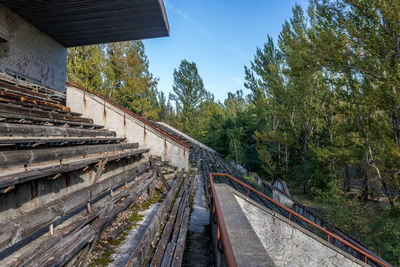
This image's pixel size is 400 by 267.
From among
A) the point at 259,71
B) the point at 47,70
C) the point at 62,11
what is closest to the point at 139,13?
the point at 62,11

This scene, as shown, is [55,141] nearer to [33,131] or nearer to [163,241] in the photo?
[33,131]

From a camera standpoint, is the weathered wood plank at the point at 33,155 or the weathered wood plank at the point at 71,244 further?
the weathered wood plank at the point at 33,155

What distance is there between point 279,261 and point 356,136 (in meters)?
12.4

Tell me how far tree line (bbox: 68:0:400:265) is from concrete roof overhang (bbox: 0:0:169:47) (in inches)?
265

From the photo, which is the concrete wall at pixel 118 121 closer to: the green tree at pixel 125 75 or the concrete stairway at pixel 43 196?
the concrete stairway at pixel 43 196

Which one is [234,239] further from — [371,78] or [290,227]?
[371,78]

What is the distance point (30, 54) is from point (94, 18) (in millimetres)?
3401

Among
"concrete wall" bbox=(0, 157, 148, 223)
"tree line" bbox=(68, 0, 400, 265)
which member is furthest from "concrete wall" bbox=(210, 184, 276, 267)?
"tree line" bbox=(68, 0, 400, 265)

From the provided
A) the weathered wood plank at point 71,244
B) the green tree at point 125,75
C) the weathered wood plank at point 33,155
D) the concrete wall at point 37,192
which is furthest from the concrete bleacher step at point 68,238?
the green tree at point 125,75

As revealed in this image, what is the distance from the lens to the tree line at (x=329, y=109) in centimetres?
984

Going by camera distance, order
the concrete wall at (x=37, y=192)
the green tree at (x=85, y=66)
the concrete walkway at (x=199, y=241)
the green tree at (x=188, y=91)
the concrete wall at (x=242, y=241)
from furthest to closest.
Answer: the green tree at (x=188, y=91) → the green tree at (x=85, y=66) → the concrete walkway at (x=199, y=241) → the concrete wall at (x=37, y=192) → the concrete wall at (x=242, y=241)

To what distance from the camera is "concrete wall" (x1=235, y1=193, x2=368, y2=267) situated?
507 cm

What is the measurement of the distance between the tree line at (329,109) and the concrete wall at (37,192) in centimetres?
1076

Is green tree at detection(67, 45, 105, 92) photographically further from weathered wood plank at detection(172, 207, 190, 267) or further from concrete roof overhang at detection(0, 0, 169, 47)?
weathered wood plank at detection(172, 207, 190, 267)
